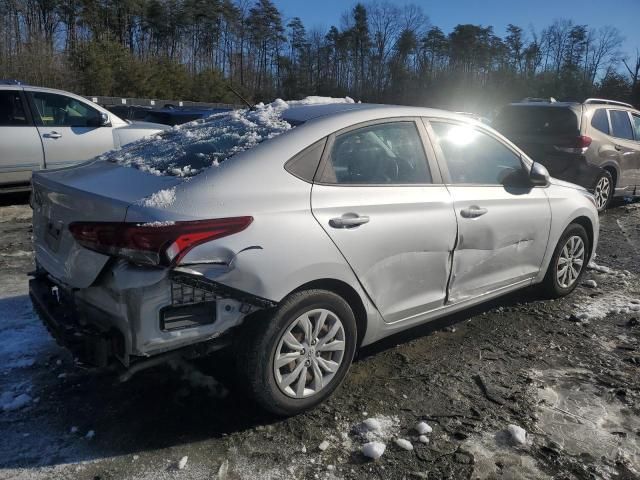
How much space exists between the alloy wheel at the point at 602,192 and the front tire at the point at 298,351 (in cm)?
755

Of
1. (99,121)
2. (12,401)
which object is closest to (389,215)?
(12,401)

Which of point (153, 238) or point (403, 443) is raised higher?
point (153, 238)

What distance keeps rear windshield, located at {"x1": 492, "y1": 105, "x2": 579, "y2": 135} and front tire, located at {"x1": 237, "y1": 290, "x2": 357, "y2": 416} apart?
272 inches

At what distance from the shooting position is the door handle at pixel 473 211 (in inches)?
145

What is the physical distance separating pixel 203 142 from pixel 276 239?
0.90 m

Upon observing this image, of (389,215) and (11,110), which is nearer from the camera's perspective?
(389,215)

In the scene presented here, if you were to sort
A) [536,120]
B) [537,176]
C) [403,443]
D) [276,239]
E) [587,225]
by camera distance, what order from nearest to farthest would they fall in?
[276,239], [403,443], [537,176], [587,225], [536,120]

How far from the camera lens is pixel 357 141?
3303 millimetres

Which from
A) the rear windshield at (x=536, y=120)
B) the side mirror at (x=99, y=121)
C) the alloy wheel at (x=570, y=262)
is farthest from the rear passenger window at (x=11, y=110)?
the rear windshield at (x=536, y=120)

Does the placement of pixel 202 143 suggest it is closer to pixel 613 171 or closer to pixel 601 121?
pixel 601 121

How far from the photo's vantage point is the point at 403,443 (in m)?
2.86

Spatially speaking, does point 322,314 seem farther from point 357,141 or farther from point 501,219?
point 501,219

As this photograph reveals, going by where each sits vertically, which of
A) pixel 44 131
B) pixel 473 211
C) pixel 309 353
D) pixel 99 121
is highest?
pixel 99 121

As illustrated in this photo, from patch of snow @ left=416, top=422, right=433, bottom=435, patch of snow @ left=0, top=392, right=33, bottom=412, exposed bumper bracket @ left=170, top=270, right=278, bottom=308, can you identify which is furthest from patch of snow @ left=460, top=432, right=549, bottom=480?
patch of snow @ left=0, top=392, right=33, bottom=412
